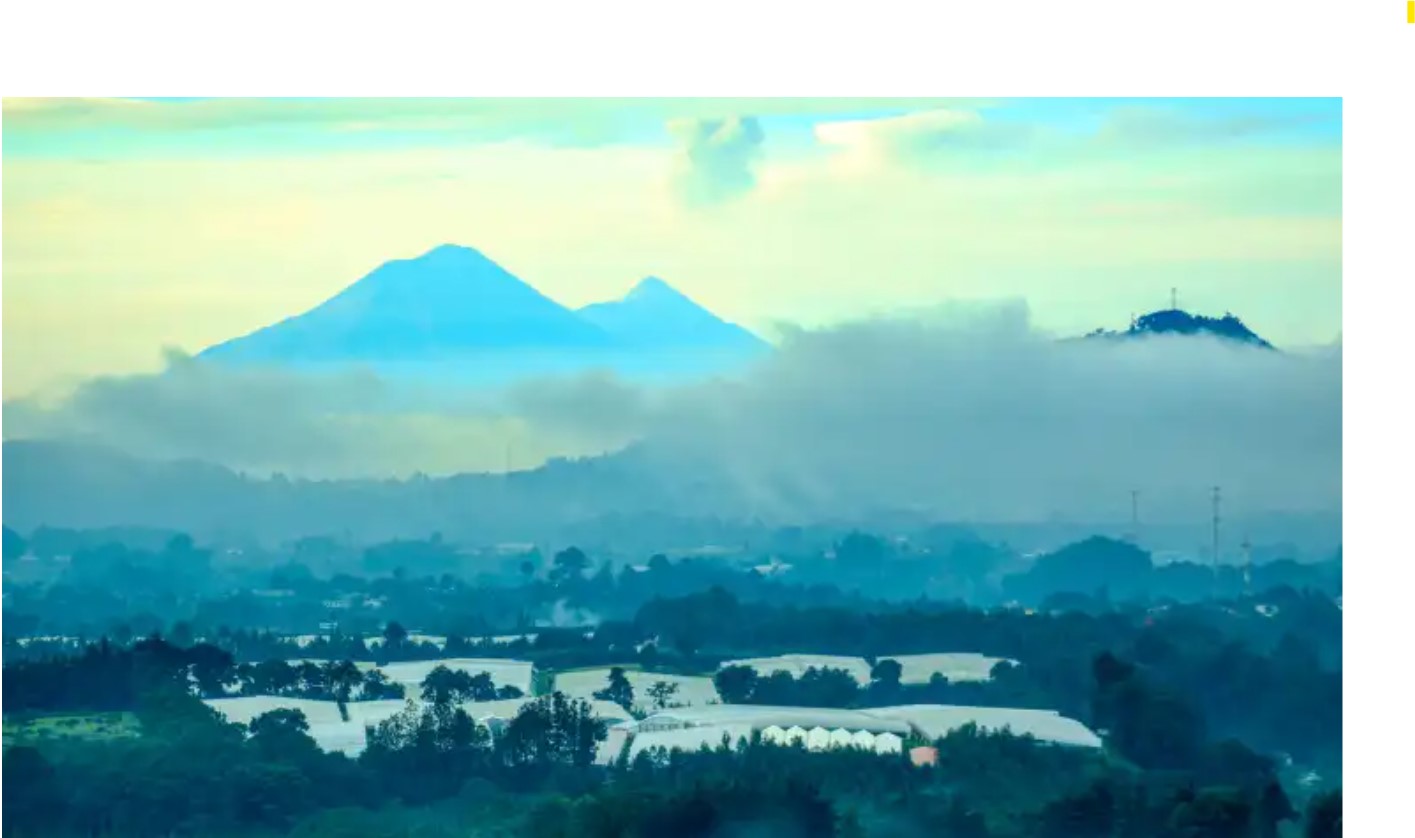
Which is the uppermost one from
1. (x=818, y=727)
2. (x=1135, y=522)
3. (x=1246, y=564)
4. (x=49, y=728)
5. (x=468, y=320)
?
(x=468, y=320)

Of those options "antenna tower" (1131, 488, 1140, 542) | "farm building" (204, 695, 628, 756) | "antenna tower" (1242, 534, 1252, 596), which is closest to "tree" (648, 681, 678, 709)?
"farm building" (204, 695, 628, 756)

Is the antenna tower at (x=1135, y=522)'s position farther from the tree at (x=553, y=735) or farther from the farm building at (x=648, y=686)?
the tree at (x=553, y=735)

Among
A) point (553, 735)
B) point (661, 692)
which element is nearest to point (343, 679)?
point (553, 735)

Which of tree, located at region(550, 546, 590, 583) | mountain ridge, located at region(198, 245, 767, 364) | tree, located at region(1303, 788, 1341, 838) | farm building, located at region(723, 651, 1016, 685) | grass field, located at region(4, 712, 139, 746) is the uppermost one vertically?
mountain ridge, located at region(198, 245, 767, 364)

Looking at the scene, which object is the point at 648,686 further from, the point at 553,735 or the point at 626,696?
the point at 553,735

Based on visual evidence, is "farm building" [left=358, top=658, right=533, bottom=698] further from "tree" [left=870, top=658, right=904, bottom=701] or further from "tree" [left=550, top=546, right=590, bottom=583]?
"tree" [left=870, top=658, right=904, bottom=701]

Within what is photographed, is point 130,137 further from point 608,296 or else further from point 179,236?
point 608,296
